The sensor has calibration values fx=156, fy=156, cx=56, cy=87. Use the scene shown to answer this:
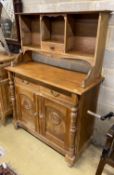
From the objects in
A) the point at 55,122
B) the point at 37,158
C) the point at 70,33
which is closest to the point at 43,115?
the point at 55,122

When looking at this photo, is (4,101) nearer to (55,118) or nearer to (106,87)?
(55,118)

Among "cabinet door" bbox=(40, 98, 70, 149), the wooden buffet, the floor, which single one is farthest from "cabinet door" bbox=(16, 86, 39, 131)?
the floor

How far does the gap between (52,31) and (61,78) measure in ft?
2.04

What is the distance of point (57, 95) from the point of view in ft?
4.98

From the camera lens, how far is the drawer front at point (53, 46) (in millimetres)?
1584

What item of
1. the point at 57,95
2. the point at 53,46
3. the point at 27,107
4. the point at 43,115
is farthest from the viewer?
the point at 27,107

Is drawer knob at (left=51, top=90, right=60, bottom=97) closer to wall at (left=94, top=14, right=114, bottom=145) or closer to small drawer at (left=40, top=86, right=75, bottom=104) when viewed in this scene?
small drawer at (left=40, top=86, right=75, bottom=104)

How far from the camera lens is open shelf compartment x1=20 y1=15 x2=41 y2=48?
6.16ft

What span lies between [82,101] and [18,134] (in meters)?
1.16

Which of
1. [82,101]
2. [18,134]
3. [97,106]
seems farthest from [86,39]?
[18,134]

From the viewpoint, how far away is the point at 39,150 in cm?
190

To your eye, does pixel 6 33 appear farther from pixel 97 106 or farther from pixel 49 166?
pixel 49 166

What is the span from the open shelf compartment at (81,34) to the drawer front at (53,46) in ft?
0.23

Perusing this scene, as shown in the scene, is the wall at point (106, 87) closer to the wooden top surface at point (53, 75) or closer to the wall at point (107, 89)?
the wall at point (107, 89)
